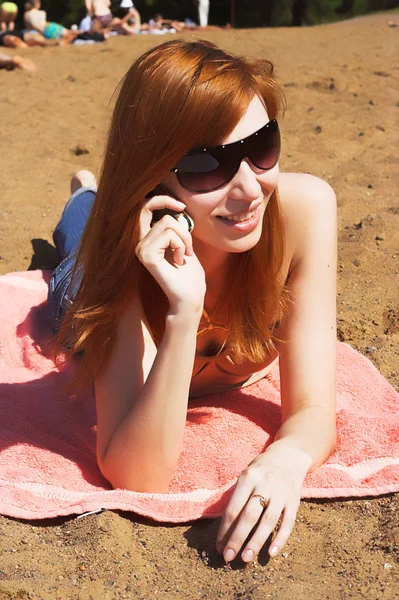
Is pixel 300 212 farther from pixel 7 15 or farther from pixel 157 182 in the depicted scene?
pixel 7 15

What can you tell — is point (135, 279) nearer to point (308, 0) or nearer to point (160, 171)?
point (160, 171)

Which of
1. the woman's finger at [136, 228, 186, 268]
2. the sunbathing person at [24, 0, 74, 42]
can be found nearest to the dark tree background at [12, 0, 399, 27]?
the sunbathing person at [24, 0, 74, 42]

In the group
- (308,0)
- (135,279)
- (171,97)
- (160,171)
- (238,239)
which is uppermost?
(171,97)

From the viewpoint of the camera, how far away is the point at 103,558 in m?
2.16

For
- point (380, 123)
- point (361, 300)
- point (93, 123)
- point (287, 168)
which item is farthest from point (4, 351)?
point (380, 123)

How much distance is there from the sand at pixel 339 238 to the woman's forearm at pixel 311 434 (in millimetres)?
158

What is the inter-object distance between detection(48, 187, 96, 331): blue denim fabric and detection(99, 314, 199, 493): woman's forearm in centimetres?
108

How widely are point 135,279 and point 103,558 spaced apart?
2.55 feet

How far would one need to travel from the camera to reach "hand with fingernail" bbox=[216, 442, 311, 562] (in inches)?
80.8

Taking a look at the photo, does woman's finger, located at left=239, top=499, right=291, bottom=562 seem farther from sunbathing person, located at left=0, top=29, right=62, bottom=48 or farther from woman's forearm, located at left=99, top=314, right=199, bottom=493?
sunbathing person, located at left=0, top=29, right=62, bottom=48

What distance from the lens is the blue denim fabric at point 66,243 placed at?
3.43 meters

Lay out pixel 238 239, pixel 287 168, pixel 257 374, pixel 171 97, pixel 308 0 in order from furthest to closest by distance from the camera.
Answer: pixel 308 0 → pixel 287 168 → pixel 257 374 → pixel 238 239 → pixel 171 97

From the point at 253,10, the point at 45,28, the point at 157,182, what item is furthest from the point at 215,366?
the point at 253,10

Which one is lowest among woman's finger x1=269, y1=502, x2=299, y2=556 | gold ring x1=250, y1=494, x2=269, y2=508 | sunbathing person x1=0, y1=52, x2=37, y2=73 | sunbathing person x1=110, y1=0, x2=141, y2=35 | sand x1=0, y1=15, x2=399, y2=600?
sunbathing person x1=110, y1=0, x2=141, y2=35
